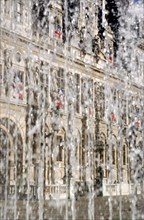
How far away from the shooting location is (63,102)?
20500 millimetres

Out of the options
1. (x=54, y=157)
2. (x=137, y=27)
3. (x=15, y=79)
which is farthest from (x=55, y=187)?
(x=137, y=27)

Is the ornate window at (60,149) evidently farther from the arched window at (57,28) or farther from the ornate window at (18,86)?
the arched window at (57,28)

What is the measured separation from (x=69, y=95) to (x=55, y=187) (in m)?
4.30

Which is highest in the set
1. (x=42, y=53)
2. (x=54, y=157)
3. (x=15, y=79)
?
(x=42, y=53)

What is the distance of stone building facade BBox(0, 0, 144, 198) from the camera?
18219 millimetres

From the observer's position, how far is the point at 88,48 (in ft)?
78.7

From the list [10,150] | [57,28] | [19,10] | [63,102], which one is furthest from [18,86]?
[57,28]

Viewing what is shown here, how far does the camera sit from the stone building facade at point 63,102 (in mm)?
18219

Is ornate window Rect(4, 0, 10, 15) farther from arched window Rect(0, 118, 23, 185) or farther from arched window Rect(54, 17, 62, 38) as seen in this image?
arched window Rect(0, 118, 23, 185)

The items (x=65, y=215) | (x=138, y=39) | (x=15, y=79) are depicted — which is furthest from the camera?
(x=138, y=39)

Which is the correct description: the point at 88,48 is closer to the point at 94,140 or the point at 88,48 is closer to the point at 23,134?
the point at 94,140

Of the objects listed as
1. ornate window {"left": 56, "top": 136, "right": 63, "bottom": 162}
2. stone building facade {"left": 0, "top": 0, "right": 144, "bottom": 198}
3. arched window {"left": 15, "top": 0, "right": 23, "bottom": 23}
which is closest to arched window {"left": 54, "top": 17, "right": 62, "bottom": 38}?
stone building facade {"left": 0, "top": 0, "right": 144, "bottom": 198}

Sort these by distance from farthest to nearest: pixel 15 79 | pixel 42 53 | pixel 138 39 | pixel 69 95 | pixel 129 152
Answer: pixel 138 39 → pixel 129 152 → pixel 69 95 → pixel 42 53 → pixel 15 79

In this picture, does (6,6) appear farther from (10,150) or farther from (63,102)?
(10,150)
